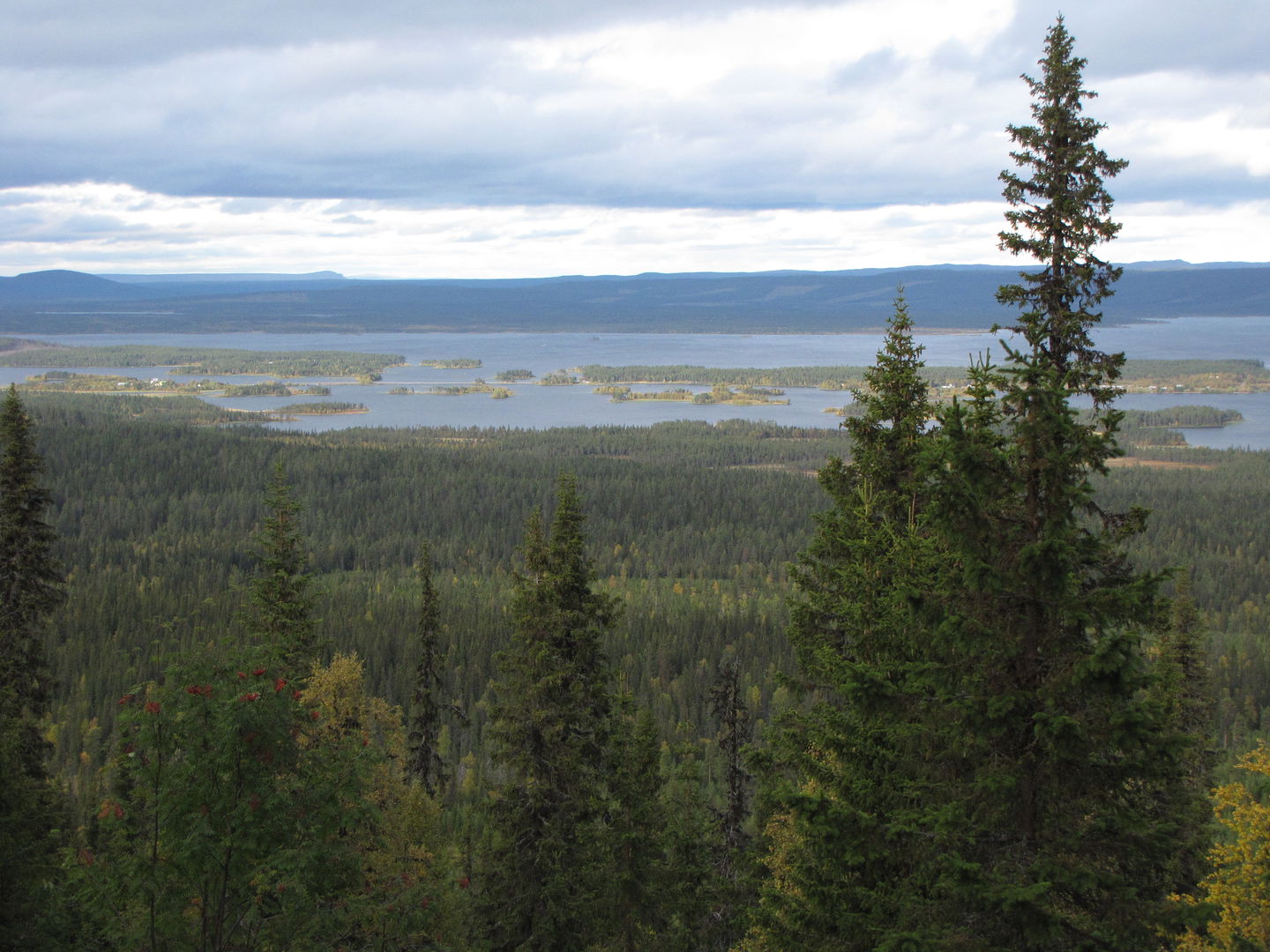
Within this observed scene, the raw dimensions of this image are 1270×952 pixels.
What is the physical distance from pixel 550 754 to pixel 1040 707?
582 inches

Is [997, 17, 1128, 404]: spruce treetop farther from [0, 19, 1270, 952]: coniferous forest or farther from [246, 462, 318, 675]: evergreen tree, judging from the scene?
[246, 462, 318, 675]: evergreen tree

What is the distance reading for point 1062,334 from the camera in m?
18.8

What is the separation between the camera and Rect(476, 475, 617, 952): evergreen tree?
24.3 meters

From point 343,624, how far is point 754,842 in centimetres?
8743

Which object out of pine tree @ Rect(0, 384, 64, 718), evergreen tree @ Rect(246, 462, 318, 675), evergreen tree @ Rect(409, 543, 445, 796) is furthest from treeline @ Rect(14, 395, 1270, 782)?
evergreen tree @ Rect(246, 462, 318, 675)

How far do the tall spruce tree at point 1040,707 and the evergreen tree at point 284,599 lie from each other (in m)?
21.8

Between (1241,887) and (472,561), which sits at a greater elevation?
(1241,887)

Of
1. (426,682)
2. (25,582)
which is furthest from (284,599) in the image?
(426,682)

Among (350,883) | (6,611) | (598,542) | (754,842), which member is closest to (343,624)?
(598,542)

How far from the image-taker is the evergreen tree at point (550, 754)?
24344 millimetres

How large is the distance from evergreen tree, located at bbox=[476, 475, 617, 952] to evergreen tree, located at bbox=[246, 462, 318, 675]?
27.2ft

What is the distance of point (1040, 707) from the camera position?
12258 millimetres

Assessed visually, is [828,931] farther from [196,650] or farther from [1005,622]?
[196,650]

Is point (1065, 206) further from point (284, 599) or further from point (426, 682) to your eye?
point (426, 682)
